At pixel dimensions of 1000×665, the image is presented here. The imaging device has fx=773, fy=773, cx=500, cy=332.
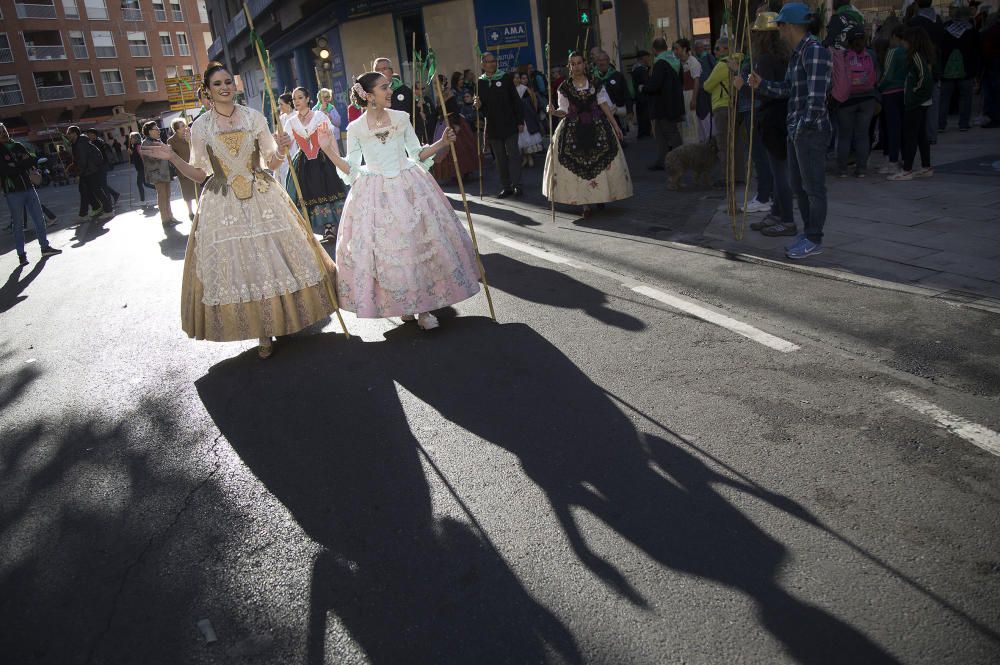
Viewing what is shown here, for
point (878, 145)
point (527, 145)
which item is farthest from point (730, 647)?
point (527, 145)

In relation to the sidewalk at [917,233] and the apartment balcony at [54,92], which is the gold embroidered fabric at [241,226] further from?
the apartment balcony at [54,92]

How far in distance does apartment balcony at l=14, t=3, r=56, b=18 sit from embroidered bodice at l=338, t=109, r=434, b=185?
61.0m

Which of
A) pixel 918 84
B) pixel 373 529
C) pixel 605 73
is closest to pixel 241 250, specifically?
pixel 373 529

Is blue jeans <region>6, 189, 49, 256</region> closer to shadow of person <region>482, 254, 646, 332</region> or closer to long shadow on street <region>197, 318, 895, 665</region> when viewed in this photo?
shadow of person <region>482, 254, 646, 332</region>

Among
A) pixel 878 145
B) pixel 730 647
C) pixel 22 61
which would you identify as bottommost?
pixel 730 647

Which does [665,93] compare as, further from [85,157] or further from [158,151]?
[85,157]

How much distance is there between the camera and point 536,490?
134 inches

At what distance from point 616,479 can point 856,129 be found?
8346 millimetres

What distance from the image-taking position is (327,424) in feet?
14.4

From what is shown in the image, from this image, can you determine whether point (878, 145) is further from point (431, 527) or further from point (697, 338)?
point (431, 527)

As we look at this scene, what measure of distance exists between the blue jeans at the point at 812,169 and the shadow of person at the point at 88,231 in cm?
1242

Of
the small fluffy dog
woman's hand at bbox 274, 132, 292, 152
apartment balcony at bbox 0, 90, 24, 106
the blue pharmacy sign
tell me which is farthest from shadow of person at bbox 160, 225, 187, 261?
apartment balcony at bbox 0, 90, 24, 106

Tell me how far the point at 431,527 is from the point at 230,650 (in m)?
0.91

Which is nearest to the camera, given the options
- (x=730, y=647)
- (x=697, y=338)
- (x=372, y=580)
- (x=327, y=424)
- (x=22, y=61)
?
(x=730, y=647)
